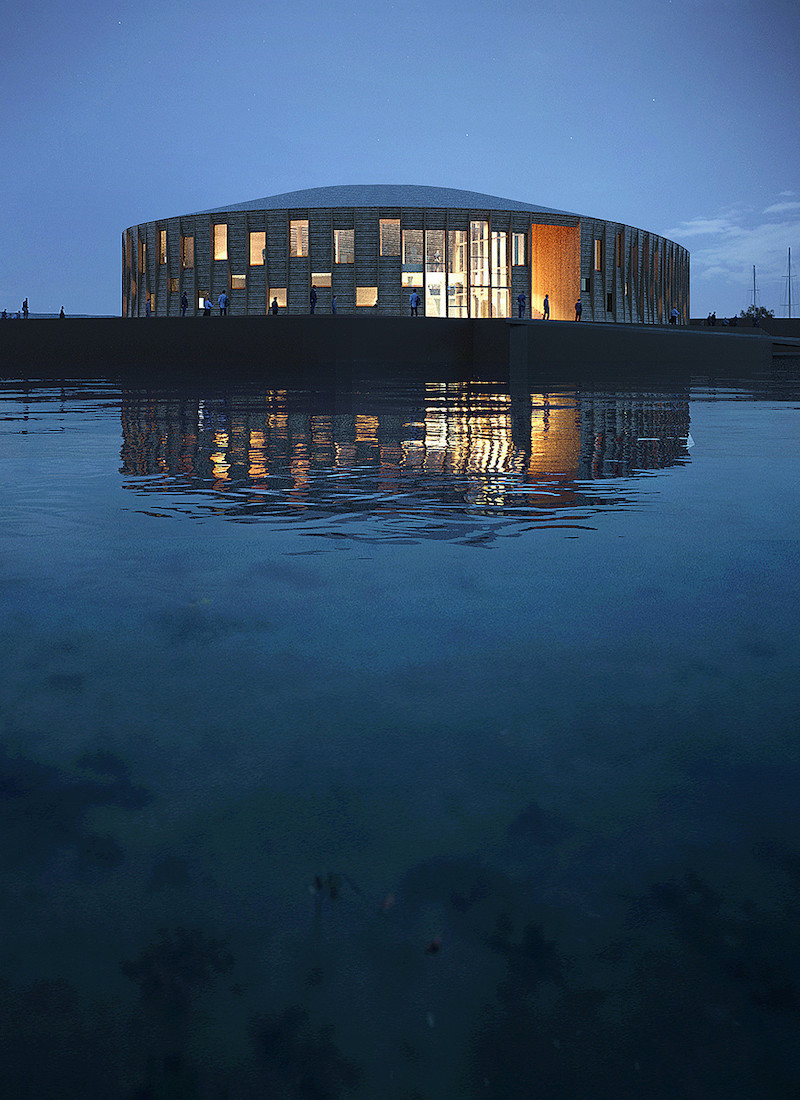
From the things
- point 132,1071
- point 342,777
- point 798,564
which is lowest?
point 132,1071

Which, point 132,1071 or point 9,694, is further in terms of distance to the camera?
point 9,694

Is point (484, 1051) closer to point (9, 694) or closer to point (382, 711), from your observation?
point (382, 711)

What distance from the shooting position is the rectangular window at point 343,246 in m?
52.8

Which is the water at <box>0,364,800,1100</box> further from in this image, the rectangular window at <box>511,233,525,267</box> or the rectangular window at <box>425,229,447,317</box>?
the rectangular window at <box>511,233,525,267</box>

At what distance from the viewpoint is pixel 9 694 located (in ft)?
8.08

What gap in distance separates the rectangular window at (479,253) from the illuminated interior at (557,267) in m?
3.43

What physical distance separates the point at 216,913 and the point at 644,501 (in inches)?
175

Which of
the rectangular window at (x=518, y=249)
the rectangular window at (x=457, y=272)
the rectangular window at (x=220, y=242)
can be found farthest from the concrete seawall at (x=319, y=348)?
the rectangular window at (x=220, y=242)

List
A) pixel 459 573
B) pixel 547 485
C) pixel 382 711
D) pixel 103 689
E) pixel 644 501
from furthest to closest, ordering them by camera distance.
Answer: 1. pixel 547 485
2. pixel 644 501
3. pixel 459 573
4. pixel 103 689
5. pixel 382 711

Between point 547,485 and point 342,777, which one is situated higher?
point 547,485

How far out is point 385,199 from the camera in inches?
2200

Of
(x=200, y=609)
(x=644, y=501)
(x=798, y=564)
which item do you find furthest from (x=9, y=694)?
(x=644, y=501)

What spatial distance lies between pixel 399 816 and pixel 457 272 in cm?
5406

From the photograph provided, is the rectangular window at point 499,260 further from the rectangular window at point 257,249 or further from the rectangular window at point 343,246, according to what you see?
the rectangular window at point 257,249
